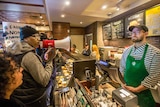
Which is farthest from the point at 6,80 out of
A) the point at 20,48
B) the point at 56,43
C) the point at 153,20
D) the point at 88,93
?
the point at 153,20

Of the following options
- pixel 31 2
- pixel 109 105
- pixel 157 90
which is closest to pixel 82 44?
pixel 31 2

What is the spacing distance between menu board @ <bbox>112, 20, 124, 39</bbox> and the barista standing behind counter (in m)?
3.07

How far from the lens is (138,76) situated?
1450 millimetres

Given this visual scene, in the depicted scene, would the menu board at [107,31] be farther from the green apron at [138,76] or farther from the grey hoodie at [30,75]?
the grey hoodie at [30,75]

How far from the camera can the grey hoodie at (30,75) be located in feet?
3.60

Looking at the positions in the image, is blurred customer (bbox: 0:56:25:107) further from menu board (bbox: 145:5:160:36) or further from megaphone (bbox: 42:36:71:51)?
menu board (bbox: 145:5:160:36)

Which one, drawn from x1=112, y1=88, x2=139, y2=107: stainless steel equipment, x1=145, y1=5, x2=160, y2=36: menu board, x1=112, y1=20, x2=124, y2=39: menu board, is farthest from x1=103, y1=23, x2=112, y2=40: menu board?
x1=112, y1=88, x2=139, y2=107: stainless steel equipment

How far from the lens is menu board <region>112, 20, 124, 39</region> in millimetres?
4543

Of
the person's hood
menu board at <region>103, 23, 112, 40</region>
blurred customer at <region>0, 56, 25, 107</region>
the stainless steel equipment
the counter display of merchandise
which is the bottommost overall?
the counter display of merchandise

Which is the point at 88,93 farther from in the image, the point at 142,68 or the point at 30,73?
the point at 142,68

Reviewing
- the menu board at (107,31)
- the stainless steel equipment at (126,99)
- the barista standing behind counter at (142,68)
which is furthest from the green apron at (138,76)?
the menu board at (107,31)

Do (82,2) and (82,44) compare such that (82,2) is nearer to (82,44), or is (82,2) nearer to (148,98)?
(148,98)

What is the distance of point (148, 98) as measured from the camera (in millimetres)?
1375

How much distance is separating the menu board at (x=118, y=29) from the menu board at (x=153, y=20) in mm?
1182
